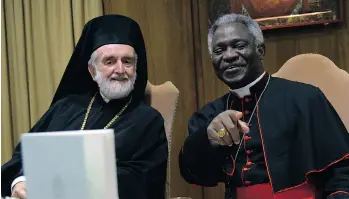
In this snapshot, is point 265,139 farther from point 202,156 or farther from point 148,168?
point 148,168

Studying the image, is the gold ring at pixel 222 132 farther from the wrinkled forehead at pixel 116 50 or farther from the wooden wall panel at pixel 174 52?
the wooden wall panel at pixel 174 52

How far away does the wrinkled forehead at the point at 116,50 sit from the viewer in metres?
1.99

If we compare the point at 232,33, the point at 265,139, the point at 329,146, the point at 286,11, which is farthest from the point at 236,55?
the point at 286,11

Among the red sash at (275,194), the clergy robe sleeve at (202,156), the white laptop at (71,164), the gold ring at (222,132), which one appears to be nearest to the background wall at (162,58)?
the clergy robe sleeve at (202,156)

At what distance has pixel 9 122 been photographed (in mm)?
2779

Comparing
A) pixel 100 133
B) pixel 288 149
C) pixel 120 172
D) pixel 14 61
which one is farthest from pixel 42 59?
pixel 100 133

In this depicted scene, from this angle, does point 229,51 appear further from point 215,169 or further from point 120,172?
point 120,172

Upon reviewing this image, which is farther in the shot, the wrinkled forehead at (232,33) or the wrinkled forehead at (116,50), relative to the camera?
the wrinkled forehead at (116,50)

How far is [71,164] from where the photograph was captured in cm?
83

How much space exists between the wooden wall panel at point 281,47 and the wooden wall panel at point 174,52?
54 mm

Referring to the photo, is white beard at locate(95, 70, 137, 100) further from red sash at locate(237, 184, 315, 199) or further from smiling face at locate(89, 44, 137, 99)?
red sash at locate(237, 184, 315, 199)

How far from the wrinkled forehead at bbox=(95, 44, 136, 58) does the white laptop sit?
3.79 feet

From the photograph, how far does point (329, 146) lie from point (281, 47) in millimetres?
1000

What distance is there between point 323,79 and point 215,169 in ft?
2.00
